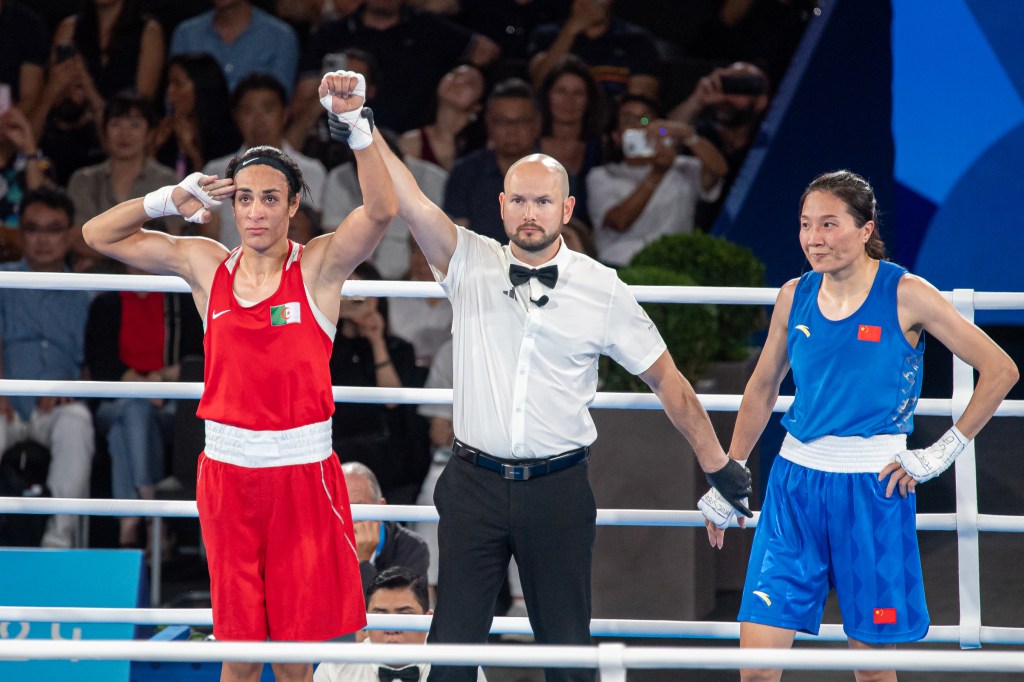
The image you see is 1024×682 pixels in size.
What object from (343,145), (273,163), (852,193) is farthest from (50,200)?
(852,193)

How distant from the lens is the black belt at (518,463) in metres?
2.74

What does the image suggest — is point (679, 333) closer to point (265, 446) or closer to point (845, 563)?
point (845, 563)

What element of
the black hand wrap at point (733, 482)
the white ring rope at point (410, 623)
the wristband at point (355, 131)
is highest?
the wristband at point (355, 131)

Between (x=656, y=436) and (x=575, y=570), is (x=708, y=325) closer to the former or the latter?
(x=656, y=436)

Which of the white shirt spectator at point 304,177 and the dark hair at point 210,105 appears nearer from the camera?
the white shirt spectator at point 304,177

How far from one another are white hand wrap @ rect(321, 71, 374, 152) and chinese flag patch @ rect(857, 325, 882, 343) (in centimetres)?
118

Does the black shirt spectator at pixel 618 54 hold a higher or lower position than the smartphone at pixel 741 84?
higher

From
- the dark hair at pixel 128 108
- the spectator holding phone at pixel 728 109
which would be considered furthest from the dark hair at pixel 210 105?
the spectator holding phone at pixel 728 109

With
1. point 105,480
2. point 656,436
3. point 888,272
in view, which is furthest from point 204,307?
point 105,480

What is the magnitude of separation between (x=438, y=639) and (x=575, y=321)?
76cm

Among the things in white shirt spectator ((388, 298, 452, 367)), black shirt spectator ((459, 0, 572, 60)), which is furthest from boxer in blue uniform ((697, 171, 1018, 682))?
black shirt spectator ((459, 0, 572, 60))

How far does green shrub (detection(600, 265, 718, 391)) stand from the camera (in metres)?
4.48

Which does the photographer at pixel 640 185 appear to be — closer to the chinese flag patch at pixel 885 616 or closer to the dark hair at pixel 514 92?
the dark hair at pixel 514 92

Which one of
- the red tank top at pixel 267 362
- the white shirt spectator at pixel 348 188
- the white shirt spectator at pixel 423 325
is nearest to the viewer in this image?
the red tank top at pixel 267 362
